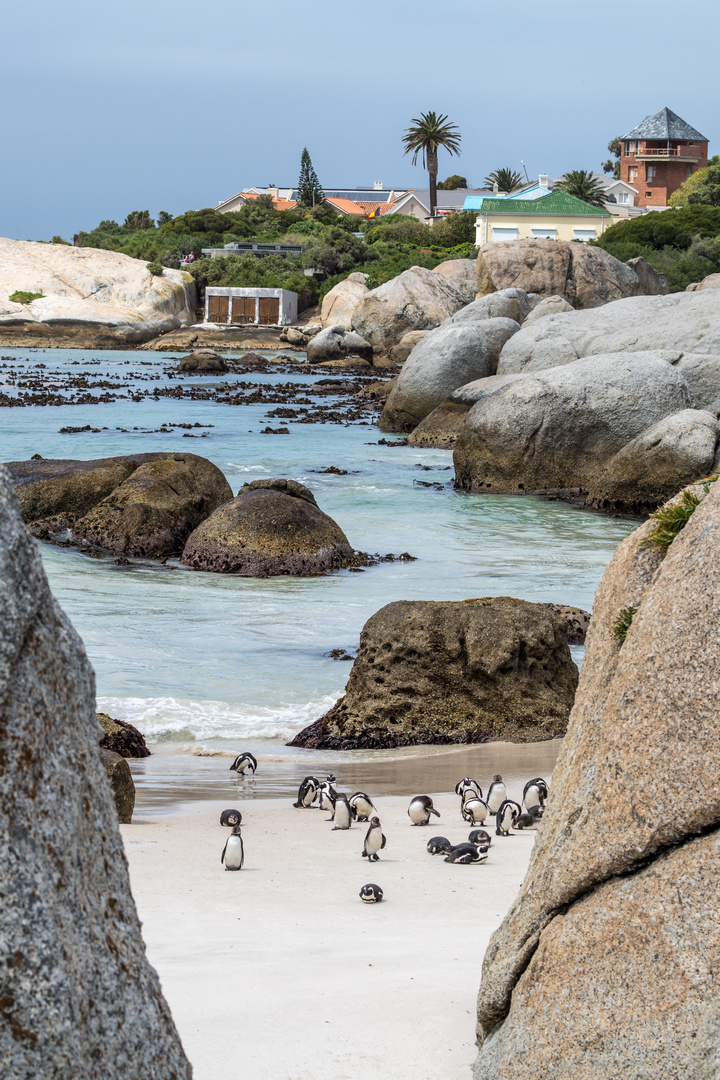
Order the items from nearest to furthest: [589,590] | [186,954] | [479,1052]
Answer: [479,1052] < [186,954] < [589,590]

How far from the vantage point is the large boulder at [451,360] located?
28719 millimetres

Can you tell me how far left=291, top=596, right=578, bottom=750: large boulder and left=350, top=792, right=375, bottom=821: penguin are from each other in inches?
78.3

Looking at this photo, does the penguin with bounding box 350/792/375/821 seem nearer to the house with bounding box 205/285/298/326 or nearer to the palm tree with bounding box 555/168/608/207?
the house with bounding box 205/285/298/326

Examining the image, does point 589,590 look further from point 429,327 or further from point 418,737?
point 429,327

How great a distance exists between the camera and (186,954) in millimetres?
4367

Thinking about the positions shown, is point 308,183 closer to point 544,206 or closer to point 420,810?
point 544,206

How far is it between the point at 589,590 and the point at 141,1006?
42.8 feet

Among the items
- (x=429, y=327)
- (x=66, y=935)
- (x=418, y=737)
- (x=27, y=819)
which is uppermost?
(x=429, y=327)

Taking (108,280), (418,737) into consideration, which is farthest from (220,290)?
(418,737)

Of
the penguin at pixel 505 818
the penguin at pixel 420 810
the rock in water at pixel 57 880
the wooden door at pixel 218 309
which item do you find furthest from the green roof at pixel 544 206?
the rock in water at pixel 57 880

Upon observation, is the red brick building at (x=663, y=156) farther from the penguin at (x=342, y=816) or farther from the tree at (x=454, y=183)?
the penguin at (x=342, y=816)

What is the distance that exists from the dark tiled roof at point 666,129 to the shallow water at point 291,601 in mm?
92358

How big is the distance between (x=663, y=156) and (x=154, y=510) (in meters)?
104

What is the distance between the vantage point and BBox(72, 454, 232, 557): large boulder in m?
15.9
